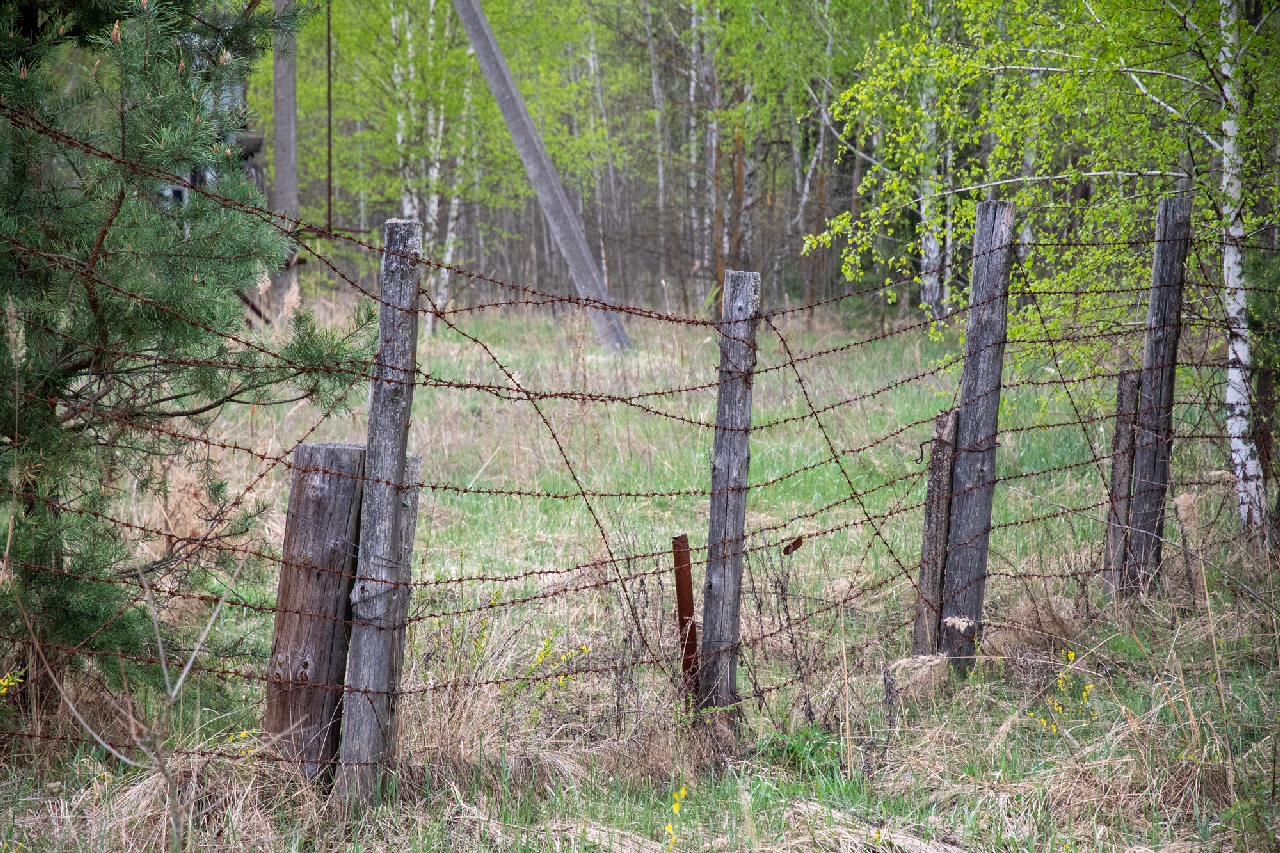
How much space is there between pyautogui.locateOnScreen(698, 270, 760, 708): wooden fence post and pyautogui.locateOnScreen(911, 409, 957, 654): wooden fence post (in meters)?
1.01

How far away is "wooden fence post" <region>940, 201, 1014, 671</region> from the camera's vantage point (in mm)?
3488

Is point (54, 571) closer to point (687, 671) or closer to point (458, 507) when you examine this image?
point (687, 671)

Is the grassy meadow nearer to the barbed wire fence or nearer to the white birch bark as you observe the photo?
the barbed wire fence

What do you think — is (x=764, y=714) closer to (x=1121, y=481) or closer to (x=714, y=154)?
(x=1121, y=481)

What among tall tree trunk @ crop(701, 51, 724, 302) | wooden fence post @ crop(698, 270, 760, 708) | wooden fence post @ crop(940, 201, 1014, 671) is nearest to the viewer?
wooden fence post @ crop(698, 270, 760, 708)

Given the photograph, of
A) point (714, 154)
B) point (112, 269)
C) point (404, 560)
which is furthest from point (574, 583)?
point (714, 154)

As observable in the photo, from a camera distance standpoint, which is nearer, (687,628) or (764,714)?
(687,628)

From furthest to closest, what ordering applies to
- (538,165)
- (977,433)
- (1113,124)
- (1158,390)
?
(538,165) → (1113,124) → (1158,390) → (977,433)

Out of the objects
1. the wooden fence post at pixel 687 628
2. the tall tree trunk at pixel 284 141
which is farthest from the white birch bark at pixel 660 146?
the wooden fence post at pixel 687 628

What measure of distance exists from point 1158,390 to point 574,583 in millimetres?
2967

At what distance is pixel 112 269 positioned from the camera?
2662mm

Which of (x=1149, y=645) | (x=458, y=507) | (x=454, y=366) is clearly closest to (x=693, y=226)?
(x=454, y=366)

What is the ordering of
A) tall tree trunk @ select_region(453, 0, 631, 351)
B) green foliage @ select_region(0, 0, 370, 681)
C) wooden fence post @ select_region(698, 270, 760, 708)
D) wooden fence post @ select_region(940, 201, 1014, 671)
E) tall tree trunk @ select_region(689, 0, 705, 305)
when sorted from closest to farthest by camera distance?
1. green foliage @ select_region(0, 0, 370, 681)
2. wooden fence post @ select_region(698, 270, 760, 708)
3. wooden fence post @ select_region(940, 201, 1014, 671)
4. tall tree trunk @ select_region(453, 0, 631, 351)
5. tall tree trunk @ select_region(689, 0, 705, 305)

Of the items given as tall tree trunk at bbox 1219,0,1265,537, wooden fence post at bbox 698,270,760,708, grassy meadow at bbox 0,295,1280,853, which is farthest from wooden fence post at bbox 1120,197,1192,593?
wooden fence post at bbox 698,270,760,708
